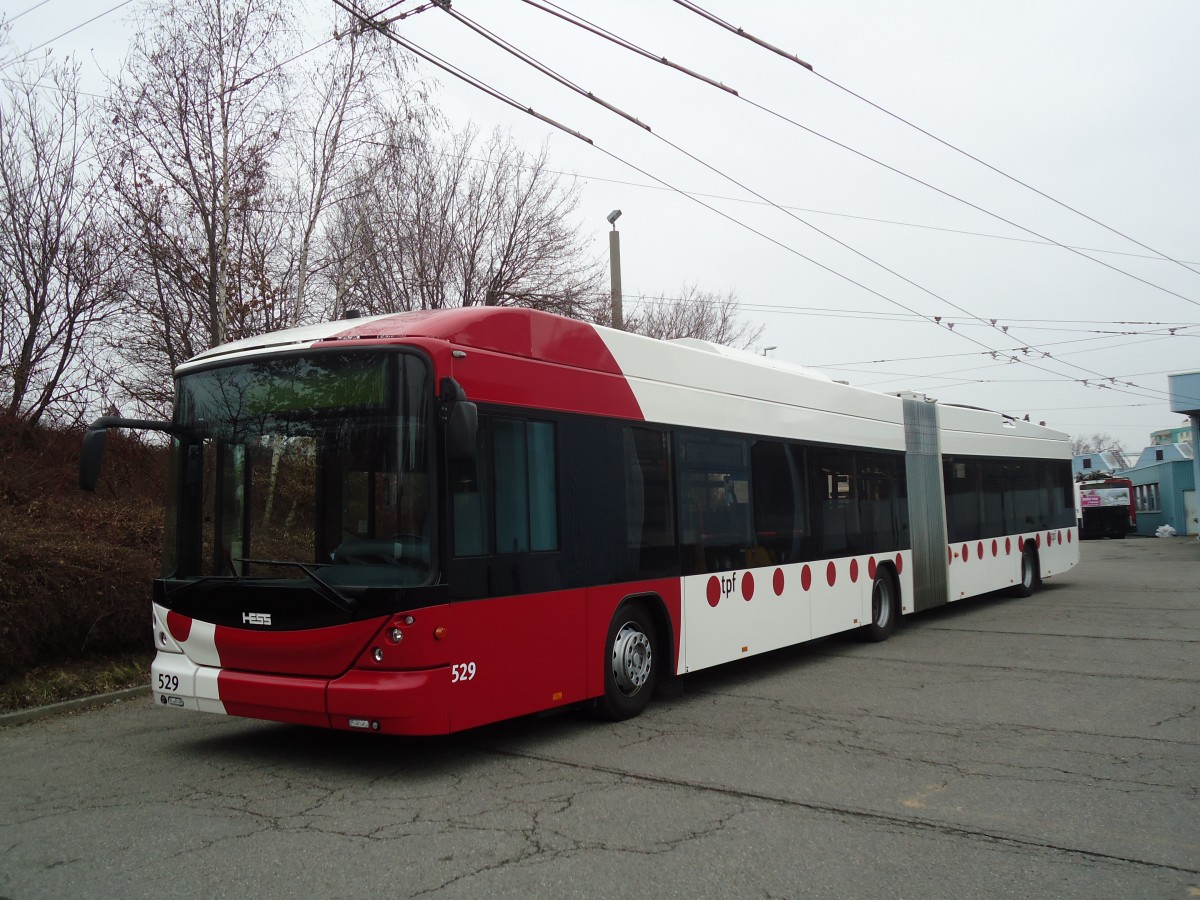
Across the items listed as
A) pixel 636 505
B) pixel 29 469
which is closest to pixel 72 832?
pixel 636 505

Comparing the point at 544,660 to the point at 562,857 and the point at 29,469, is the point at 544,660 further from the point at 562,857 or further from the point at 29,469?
the point at 29,469

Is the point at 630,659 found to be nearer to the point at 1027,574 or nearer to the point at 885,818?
the point at 885,818

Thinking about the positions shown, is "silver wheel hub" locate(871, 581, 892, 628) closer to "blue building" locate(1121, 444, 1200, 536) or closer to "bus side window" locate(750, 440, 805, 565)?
"bus side window" locate(750, 440, 805, 565)

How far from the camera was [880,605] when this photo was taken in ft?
41.8

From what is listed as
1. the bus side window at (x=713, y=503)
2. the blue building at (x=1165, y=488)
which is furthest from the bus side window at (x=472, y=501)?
the blue building at (x=1165, y=488)

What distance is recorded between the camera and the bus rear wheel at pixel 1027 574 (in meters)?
17.9

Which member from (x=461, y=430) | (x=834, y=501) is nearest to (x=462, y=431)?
(x=461, y=430)

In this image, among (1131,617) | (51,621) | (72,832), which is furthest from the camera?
(1131,617)

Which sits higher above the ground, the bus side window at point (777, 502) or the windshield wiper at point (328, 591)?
the bus side window at point (777, 502)

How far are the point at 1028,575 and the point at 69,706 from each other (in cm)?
1553

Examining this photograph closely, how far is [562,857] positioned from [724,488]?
507cm

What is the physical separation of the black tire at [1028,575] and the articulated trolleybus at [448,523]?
9967mm

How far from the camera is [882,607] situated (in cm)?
1277

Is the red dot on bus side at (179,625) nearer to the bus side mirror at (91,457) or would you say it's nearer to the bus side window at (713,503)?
the bus side mirror at (91,457)
